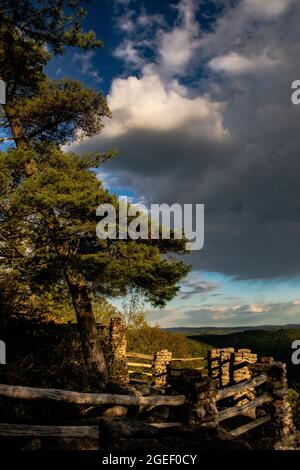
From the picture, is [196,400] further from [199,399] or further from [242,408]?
[242,408]

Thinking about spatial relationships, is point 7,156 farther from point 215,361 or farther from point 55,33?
point 215,361

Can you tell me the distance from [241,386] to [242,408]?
0.50 m

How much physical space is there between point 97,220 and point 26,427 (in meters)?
5.75

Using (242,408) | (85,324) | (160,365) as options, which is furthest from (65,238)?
(160,365)

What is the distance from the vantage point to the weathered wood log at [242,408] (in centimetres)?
826

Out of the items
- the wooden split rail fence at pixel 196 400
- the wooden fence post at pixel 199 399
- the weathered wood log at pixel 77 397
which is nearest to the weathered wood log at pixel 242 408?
the wooden split rail fence at pixel 196 400

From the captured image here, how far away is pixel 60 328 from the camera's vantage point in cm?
1505

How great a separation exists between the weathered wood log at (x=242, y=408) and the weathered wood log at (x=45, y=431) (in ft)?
9.81

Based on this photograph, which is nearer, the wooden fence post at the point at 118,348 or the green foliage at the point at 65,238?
the green foliage at the point at 65,238

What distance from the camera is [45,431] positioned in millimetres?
5781

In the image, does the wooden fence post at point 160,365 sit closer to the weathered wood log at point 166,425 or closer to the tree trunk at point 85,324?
the tree trunk at point 85,324

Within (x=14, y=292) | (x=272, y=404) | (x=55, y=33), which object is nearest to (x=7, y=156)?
(x=55, y=33)
